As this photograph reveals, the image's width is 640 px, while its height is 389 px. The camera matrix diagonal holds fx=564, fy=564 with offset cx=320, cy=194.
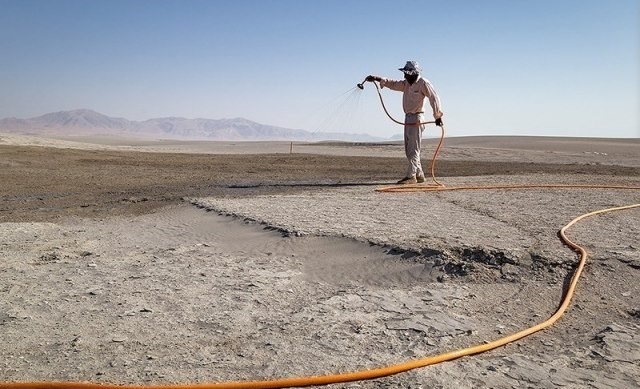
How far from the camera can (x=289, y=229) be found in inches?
228

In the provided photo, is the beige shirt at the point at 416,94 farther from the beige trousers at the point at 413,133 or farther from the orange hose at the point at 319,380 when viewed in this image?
the orange hose at the point at 319,380

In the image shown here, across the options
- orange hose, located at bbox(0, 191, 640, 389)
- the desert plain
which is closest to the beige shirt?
the desert plain

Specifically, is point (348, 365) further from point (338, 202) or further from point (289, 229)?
point (338, 202)

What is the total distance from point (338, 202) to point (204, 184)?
3414 mm

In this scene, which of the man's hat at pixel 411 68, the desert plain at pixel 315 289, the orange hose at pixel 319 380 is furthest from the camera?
the man's hat at pixel 411 68

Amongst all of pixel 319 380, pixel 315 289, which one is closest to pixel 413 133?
pixel 315 289

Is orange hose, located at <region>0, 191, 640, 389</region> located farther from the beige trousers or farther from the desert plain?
the beige trousers

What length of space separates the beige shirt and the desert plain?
1715 millimetres

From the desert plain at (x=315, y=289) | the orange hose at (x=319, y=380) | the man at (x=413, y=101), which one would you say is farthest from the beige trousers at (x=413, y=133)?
the orange hose at (x=319, y=380)

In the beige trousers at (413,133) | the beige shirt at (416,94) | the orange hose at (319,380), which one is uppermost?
the beige shirt at (416,94)

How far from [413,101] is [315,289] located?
5395mm

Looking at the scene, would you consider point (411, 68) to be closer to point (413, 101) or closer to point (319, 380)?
point (413, 101)

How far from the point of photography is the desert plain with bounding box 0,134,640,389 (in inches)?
120

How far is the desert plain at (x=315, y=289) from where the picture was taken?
3.04m
